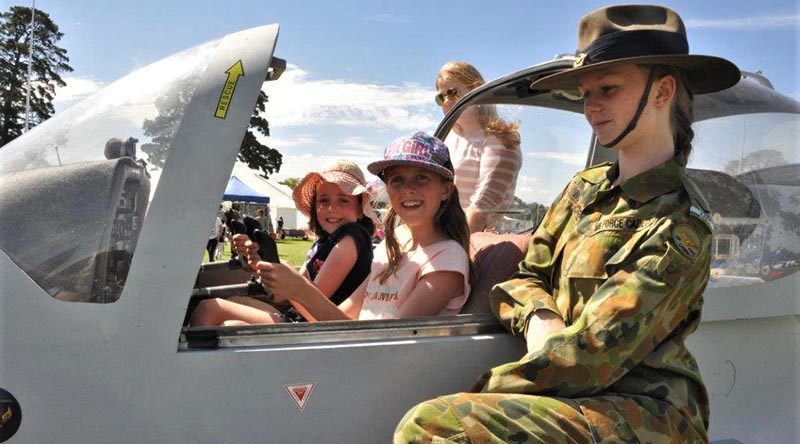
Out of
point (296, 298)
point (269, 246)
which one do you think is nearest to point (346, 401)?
point (296, 298)

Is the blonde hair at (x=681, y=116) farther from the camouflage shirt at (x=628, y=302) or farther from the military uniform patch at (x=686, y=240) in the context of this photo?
the military uniform patch at (x=686, y=240)

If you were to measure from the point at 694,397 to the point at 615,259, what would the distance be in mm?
459

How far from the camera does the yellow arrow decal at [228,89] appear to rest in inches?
65.9

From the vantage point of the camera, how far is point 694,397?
1788 millimetres

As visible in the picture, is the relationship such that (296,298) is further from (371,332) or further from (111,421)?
(111,421)

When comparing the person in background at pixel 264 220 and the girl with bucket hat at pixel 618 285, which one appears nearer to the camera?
the girl with bucket hat at pixel 618 285

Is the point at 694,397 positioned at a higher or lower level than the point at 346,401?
higher

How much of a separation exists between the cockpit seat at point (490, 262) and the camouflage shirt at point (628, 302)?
270 mm

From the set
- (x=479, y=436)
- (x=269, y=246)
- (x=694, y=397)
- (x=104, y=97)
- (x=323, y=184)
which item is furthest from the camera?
(x=323, y=184)

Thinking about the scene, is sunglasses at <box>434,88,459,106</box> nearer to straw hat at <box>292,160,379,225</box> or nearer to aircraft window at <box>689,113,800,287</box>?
straw hat at <box>292,160,379,225</box>

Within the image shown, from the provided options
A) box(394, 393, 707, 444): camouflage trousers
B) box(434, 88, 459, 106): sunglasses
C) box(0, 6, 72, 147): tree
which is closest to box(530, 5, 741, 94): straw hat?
box(394, 393, 707, 444): camouflage trousers

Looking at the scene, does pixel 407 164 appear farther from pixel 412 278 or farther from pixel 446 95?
pixel 446 95

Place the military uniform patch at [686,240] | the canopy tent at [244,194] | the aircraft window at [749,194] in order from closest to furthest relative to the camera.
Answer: the military uniform patch at [686,240]
the aircraft window at [749,194]
the canopy tent at [244,194]

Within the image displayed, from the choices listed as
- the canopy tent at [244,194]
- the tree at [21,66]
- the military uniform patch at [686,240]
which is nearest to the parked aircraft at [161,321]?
the military uniform patch at [686,240]
